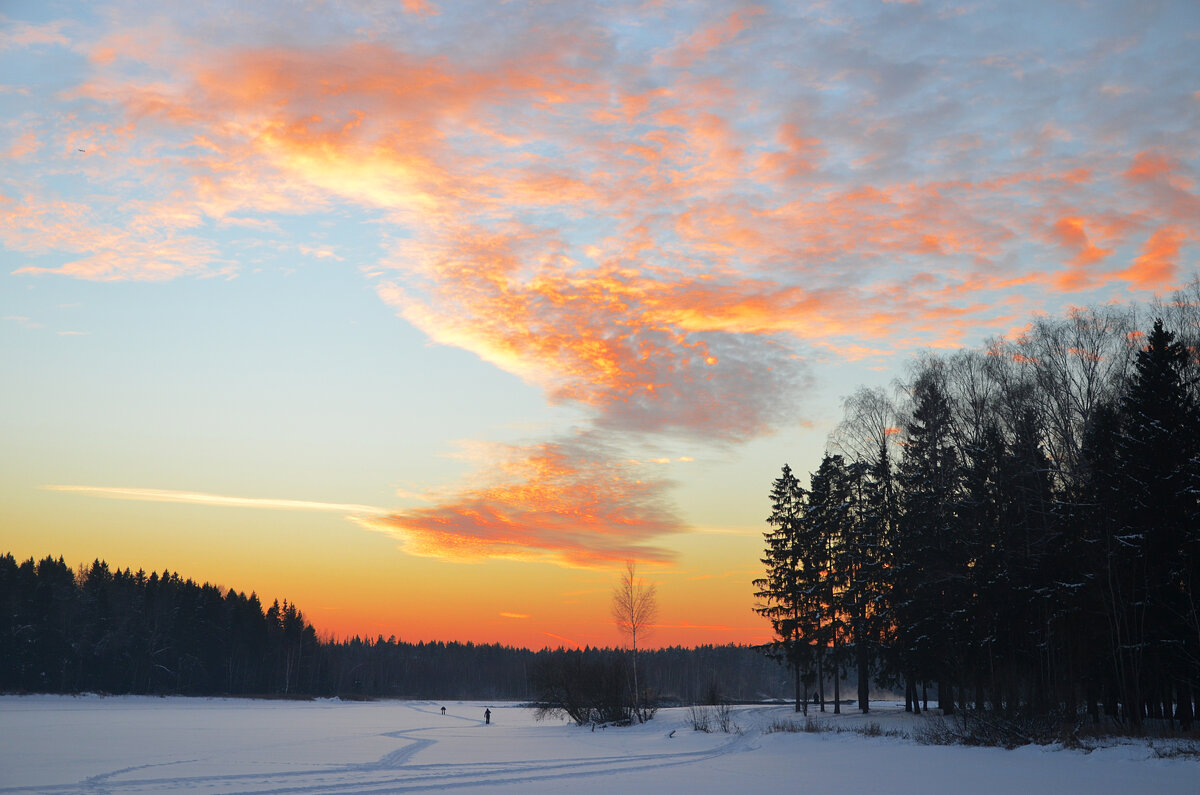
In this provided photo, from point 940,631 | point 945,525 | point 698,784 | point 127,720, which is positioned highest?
point 945,525

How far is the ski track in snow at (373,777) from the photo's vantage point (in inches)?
804

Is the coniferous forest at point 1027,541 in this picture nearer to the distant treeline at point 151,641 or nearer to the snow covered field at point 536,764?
the snow covered field at point 536,764

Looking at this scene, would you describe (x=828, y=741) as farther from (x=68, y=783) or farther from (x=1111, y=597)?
(x=68, y=783)

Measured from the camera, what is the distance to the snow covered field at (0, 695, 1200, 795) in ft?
70.9

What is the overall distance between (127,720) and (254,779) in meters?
35.6

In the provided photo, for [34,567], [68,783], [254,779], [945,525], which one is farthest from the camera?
[34,567]

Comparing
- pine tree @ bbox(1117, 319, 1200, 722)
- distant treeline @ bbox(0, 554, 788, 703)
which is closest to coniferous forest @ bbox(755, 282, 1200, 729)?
pine tree @ bbox(1117, 319, 1200, 722)

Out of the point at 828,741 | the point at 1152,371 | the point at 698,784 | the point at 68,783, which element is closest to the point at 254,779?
the point at 68,783

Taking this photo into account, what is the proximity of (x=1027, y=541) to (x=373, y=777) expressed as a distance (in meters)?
31.7

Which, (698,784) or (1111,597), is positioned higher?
(1111,597)

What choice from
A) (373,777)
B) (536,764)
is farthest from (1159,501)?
(373,777)

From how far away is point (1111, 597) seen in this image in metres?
34.7

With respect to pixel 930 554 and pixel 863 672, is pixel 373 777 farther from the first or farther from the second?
pixel 863 672

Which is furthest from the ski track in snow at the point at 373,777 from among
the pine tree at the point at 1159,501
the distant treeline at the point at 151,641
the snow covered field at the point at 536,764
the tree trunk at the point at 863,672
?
the distant treeline at the point at 151,641
